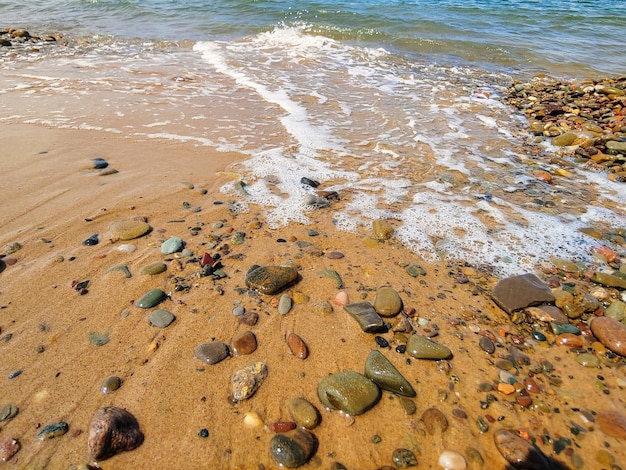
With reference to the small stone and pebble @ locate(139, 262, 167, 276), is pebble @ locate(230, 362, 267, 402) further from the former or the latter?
pebble @ locate(139, 262, 167, 276)

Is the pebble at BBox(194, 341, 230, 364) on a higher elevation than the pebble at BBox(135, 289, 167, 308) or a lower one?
lower

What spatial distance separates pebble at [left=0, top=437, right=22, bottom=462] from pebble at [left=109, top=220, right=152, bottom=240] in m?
1.65

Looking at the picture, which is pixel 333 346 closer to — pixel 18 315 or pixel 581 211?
pixel 18 315

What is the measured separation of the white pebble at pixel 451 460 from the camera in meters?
1.69

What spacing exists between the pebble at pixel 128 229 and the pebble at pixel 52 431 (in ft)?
5.23

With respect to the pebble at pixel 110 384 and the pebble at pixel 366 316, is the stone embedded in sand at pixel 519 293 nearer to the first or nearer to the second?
the pebble at pixel 366 316

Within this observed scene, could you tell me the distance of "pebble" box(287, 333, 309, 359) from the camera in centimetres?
215

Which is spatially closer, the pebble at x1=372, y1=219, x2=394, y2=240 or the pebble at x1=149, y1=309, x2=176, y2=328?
the pebble at x1=149, y1=309, x2=176, y2=328

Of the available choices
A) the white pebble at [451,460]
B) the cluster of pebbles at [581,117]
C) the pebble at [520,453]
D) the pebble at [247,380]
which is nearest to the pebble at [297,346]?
the pebble at [247,380]

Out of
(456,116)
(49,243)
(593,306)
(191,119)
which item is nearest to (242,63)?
(191,119)

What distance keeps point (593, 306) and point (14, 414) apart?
3.55 metres

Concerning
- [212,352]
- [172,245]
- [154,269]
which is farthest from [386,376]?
[172,245]

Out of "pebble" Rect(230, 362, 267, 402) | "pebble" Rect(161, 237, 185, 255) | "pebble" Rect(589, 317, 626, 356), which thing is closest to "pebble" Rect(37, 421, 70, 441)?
"pebble" Rect(230, 362, 267, 402)

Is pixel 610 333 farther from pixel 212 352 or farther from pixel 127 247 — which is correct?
pixel 127 247
